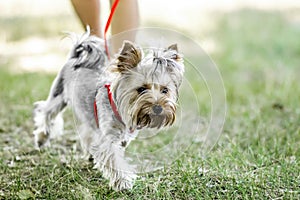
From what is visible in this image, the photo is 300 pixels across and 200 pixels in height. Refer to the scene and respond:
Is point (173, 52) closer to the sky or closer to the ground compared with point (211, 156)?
closer to the sky

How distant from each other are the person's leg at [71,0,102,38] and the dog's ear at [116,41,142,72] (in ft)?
3.22

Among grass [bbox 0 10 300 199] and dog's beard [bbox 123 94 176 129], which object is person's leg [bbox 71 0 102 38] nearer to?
grass [bbox 0 10 300 199]

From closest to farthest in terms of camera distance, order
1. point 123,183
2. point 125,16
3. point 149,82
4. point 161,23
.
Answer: point 149,82
point 123,183
point 125,16
point 161,23

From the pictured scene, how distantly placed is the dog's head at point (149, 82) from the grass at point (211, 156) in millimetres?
539

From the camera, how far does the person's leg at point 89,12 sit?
408 centimetres

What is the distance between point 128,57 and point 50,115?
54.2 inches

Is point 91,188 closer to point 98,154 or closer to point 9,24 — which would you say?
point 98,154

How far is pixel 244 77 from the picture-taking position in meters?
7.02

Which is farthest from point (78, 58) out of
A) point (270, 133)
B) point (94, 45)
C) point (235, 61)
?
point (235, 61)

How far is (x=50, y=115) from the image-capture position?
436 cm

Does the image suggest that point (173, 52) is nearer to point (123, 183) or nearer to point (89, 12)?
point (123, 183)

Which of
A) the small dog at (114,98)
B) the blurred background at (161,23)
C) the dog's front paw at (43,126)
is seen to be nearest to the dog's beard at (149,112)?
the small dog at (114,98)

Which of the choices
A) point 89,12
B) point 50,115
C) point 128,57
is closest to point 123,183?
point 128,57

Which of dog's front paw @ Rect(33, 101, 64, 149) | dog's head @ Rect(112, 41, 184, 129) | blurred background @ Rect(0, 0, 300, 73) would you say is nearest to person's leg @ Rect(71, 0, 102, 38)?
dog's front paw @ Rect(33, 101, 64, 149)
